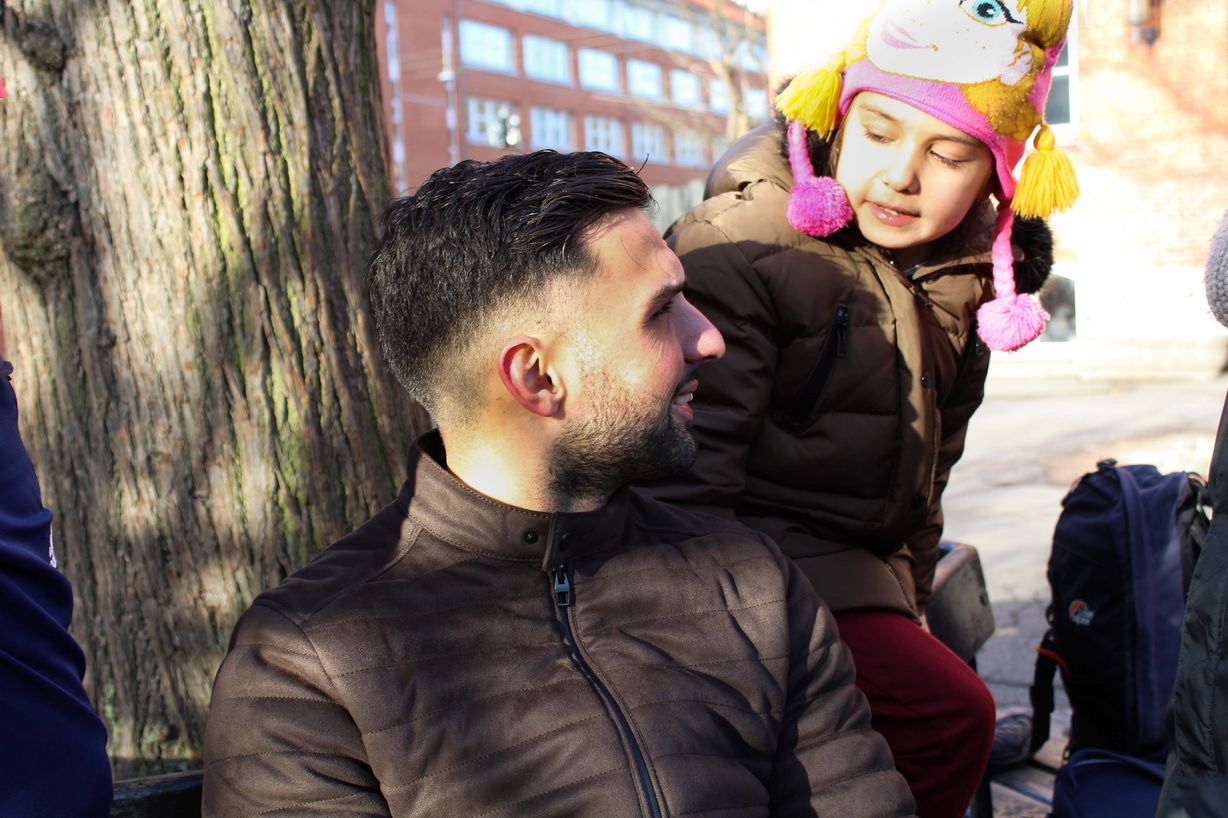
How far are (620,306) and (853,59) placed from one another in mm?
1153

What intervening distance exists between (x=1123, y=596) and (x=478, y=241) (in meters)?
2.02

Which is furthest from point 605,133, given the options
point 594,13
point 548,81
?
point 594,13

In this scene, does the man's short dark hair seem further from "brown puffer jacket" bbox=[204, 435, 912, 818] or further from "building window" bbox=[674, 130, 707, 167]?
"building window" bbox=[674, 130, 707, 167]

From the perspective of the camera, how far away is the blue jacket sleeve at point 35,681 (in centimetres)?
170

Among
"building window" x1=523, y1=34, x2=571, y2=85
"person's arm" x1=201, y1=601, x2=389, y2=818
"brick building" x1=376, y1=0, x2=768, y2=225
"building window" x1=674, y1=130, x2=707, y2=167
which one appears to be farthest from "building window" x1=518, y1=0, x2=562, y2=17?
"person's arm" x1=201, y1=601, x2=389, y2=818

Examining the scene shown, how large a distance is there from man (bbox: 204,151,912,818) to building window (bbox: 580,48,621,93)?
59.9 meters

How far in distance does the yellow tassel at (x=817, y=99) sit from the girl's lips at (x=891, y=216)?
25 cm

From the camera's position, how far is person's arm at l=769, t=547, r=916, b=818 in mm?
1956

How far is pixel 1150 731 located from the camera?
9.77ft

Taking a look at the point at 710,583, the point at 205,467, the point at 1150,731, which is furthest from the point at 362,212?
the point at 1150,731

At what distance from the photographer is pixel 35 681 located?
174 centimetres

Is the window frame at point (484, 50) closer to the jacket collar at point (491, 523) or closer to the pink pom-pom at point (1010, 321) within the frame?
the pink pom-pom at point (1010, 321)

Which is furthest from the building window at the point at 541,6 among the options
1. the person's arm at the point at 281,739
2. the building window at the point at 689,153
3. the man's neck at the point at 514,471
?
the person's arm at the point at 281,739

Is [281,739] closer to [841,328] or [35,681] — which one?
[35,681]
